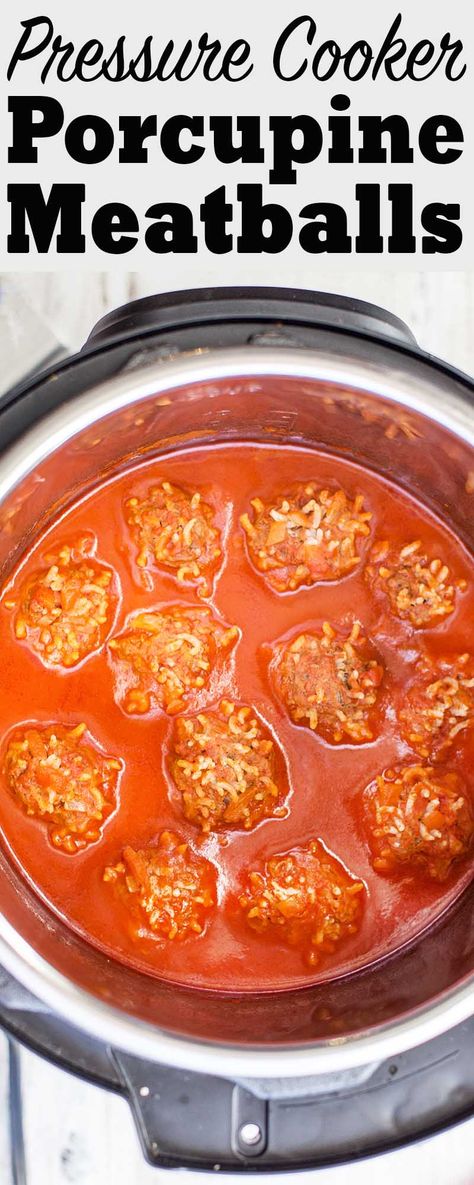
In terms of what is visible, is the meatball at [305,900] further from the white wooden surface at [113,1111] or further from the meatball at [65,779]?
the white wooden surface at [113,1111]

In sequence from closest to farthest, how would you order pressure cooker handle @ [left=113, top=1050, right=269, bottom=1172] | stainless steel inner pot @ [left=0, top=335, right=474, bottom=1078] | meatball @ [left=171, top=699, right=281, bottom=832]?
stainless steel inner pot @ [left=0, top=335, right=474, bottom=1078]
pressure cooker handle @ [left=113, top=1050, right=269, bottom=1172]
meatball @ [left=171, top=699, right=281, bottom=832]

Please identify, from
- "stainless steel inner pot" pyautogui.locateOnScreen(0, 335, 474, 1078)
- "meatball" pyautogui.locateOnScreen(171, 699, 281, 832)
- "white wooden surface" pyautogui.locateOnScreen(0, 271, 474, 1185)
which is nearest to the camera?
"stainless steel inner pot" pyautogui.locateOnScreen(0, 335, 474, 1078)

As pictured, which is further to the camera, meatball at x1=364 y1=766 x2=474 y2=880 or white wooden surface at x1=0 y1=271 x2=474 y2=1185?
white wooden surface at x1=0 y1=271 x2=474 y2=1185

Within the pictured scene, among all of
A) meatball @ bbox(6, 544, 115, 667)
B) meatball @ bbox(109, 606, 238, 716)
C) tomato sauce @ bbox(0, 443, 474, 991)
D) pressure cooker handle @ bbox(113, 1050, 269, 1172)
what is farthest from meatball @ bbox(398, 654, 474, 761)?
pressure cooker handle @ bbox(113, 1050, 269, 1172)

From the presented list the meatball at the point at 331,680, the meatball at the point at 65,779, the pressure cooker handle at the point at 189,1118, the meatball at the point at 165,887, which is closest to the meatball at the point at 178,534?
the meatball at the point at 331,680

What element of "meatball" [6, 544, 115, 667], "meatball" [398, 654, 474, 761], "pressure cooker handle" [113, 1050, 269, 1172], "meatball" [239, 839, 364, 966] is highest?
"meatball" [6, 544, 115, 667]

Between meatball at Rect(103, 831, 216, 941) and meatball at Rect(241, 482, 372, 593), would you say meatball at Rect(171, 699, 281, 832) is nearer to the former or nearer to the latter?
meatball at Rect(103, 831, 216, 941)

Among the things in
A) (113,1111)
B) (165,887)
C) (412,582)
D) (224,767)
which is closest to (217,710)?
(224,767)

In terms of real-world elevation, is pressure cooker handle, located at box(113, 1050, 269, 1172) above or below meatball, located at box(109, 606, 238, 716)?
below

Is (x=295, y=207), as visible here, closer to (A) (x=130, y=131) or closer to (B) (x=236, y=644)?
(A) (x=130, y=131)
